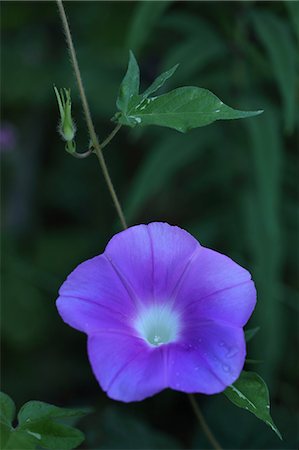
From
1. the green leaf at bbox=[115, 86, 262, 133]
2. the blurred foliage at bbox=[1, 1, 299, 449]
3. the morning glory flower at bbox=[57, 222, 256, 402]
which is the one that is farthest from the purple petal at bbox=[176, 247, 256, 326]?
the blurred foliage at bbox=[1, 1, 299, 449]

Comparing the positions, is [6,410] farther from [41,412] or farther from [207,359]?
[207,359]

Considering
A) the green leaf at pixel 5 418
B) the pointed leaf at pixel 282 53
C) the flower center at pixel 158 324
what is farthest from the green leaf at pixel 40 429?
the pointed leaf at pixel 282 53

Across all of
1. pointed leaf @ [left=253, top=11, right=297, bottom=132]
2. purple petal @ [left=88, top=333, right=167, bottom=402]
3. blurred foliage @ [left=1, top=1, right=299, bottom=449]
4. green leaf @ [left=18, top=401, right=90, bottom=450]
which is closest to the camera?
purple petal @ [left=88, top=333, right=167, bottom=402]

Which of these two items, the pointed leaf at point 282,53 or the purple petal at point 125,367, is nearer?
the purple petal at point 125,367

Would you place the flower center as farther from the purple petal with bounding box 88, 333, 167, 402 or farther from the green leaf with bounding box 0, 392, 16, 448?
the green leaf with bounding box 0, 392, 16, 448

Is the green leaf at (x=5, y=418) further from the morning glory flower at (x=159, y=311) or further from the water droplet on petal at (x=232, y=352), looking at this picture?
the water droplet on petal at (x=232, y=352)

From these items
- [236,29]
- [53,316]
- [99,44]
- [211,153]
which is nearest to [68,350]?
[53,316]

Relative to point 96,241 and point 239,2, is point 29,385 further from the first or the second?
point 239,2
